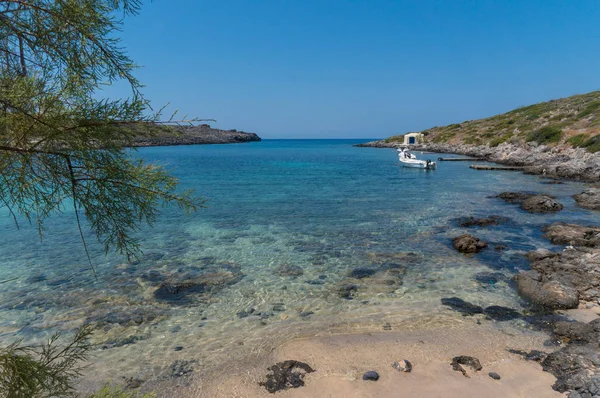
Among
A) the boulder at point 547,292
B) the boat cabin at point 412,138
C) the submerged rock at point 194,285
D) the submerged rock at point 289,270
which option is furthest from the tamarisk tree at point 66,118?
the boat cabin at point 412,138

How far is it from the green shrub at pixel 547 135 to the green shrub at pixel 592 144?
8713 millimetres

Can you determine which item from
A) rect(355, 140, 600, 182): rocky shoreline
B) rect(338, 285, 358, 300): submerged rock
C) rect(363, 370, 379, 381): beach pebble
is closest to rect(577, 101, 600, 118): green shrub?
rect(355, 140, 600, 182): rocky shoreline

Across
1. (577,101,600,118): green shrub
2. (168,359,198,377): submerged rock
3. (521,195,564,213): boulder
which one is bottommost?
(168,359,198,377): submerged rock

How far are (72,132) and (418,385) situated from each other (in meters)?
7.77

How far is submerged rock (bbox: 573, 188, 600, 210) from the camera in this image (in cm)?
2367

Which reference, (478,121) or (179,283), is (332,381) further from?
(478,121)

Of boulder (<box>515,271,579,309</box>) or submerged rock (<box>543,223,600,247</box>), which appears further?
submerged rock (<box>543,223,600,247</box>)

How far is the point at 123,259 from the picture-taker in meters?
15.7

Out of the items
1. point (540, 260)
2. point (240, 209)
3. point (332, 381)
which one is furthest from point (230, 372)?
point (240, 209)

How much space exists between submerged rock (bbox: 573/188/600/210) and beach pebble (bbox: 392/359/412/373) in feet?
77.9

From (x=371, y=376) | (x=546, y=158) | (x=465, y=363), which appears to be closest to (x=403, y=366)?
(x=371, y=376)

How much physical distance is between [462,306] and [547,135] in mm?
61466

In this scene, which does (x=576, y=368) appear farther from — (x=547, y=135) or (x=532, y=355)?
(x=547, y=135)

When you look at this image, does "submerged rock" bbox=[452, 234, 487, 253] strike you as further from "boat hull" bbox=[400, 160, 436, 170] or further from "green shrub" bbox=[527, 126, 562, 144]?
"green shrub" bbox=[527, 126, 562, 144]
